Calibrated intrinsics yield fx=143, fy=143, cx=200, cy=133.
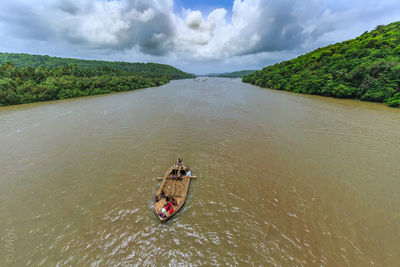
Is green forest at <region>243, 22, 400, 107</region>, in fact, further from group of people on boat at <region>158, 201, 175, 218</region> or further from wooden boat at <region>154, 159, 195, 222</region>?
group of people on boat at <region>158, 201, 175, 218</region>

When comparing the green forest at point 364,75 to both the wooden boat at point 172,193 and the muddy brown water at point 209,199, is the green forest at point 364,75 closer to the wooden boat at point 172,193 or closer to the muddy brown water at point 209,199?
the muddy brown water at point 209,199

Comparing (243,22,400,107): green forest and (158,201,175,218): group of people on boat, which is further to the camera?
(243,22,400,107): green forest

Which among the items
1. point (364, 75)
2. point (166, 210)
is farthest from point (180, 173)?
point (364, 75)

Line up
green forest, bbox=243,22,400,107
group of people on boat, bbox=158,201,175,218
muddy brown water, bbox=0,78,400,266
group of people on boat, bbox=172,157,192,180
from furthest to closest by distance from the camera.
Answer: green forest, bbox=243,22,400,107
group of people on boat, bbox=172,157,192,180
group of people on boat, bbox=158,201,175,218
muddy brown water, bbox=0,78,400,266

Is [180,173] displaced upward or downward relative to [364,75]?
downward

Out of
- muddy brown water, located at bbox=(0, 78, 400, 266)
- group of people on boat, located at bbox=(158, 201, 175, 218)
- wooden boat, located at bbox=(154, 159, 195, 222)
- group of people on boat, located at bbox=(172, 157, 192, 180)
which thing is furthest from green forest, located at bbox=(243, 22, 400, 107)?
group of people on boat, located at bbox=(158, 201, 175, 218)

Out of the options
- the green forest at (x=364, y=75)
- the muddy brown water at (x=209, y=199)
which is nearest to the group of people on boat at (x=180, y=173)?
the muddy brown water at (x=209, y=199)

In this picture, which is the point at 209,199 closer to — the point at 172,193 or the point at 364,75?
the point at 172,193
